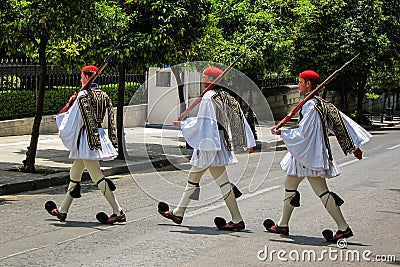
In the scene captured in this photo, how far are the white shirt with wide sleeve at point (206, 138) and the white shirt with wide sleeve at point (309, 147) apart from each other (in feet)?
2.83

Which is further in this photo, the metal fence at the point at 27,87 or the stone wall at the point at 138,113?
the metal fence at the point at 27,87

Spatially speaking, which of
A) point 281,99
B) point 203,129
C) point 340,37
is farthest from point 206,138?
point 281,99

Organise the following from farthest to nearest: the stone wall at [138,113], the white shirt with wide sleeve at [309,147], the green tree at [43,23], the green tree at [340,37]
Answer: the green tree at [340,37] → the stone wall at [138,113] → the green tree at [43,23] → the white shirt with wide sleeve at [309,147]

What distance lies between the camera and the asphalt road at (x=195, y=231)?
8.31 m

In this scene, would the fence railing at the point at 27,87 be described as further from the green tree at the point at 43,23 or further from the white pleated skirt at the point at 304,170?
the white pleated skirt at the point at 304,170

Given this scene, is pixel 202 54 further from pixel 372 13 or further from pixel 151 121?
pixel 372 13

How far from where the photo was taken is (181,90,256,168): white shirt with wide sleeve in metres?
9.64

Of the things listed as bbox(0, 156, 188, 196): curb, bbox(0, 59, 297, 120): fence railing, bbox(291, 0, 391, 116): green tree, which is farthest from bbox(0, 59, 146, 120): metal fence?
bbox(291, 0, 391, 116): green tree

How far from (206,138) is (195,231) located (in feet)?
3.82

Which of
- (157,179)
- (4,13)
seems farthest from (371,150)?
(4,13)

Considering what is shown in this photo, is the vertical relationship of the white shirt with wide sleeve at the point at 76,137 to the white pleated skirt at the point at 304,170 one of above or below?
above

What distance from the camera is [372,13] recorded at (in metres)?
32.8

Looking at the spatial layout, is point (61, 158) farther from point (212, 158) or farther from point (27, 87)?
point (212, 158)

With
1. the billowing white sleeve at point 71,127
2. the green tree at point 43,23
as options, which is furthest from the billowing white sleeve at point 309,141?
the green tree at point 43,23
